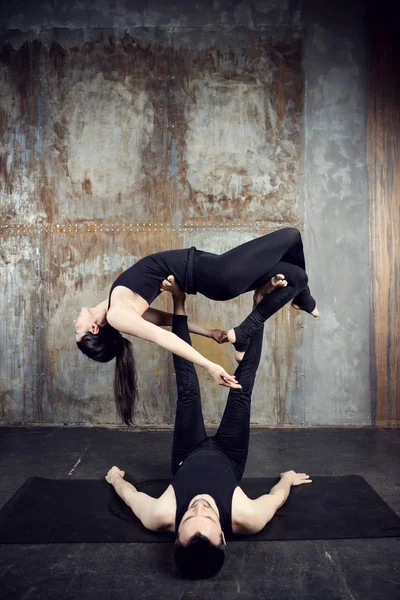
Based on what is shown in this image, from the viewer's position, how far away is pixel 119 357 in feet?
11.2

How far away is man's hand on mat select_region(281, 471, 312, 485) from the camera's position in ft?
11.0

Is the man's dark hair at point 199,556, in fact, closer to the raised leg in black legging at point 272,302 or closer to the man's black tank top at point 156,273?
the raised leg in black legging at point 272,302

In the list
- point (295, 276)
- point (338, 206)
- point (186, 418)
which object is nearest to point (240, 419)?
point (186, 418)

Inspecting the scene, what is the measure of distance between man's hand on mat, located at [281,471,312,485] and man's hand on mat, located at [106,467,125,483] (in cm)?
106

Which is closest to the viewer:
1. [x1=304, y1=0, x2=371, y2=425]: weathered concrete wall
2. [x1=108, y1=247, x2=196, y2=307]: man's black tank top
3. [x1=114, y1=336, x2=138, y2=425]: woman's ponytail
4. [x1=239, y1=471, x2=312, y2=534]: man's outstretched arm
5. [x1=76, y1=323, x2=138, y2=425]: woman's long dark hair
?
[x1=239, y1=471, x2=312, y2=534]: man's outstretched arm

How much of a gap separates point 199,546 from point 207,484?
1.24 feet

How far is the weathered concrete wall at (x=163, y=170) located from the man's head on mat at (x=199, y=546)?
257cm

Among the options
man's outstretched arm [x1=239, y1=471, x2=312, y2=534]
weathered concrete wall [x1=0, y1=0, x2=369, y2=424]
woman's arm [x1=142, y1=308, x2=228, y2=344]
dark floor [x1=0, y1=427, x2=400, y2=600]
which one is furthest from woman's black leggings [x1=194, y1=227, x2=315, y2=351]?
weathered concrete wall [x1=0, y1=0, x2=369, y2=424]

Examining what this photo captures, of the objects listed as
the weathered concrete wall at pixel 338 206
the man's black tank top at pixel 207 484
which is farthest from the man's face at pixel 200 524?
the weathered concrete wall at pixel 338 206

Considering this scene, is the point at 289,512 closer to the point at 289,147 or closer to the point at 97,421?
the point at 97,421

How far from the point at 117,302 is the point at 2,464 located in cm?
173

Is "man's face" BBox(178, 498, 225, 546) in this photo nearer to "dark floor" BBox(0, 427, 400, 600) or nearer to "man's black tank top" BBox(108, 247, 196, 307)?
"dark floor" BBox(0, 427, 400, 600)

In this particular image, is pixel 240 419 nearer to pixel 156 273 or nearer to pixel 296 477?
pixel 296 477

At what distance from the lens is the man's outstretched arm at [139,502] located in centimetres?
270
